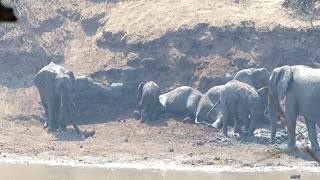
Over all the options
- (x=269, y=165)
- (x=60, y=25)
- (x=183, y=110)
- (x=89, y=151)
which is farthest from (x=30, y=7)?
(x=269, y=165)

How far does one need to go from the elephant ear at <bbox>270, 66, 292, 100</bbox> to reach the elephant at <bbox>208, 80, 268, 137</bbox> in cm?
82

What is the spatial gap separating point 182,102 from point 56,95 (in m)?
3.43

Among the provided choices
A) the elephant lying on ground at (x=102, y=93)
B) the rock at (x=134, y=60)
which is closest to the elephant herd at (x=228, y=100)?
the elephant lying on ground at (x=102, y=93)

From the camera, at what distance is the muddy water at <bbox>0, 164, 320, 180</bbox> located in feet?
54.9

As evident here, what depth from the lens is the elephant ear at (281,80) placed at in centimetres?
2139

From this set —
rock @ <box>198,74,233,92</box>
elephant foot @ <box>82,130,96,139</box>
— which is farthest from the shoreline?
rock @ <box>198,74,233,92</box>

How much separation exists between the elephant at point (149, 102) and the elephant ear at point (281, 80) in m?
3.76

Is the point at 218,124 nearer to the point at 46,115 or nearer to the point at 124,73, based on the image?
the point at 124,73

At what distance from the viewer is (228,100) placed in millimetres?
22922

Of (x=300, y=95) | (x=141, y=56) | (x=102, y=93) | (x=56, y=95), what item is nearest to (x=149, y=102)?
(x=102, y=93)

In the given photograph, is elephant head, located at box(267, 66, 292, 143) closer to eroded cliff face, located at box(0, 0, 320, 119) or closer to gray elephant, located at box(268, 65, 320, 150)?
gray elephant, located at box(268, 65, 320, 150)

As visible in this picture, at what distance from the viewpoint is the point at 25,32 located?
30031mm

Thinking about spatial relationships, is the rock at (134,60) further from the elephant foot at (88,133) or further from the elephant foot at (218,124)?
the elephant foot at (88,133)

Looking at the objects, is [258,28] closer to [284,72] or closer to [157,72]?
[157,72]
